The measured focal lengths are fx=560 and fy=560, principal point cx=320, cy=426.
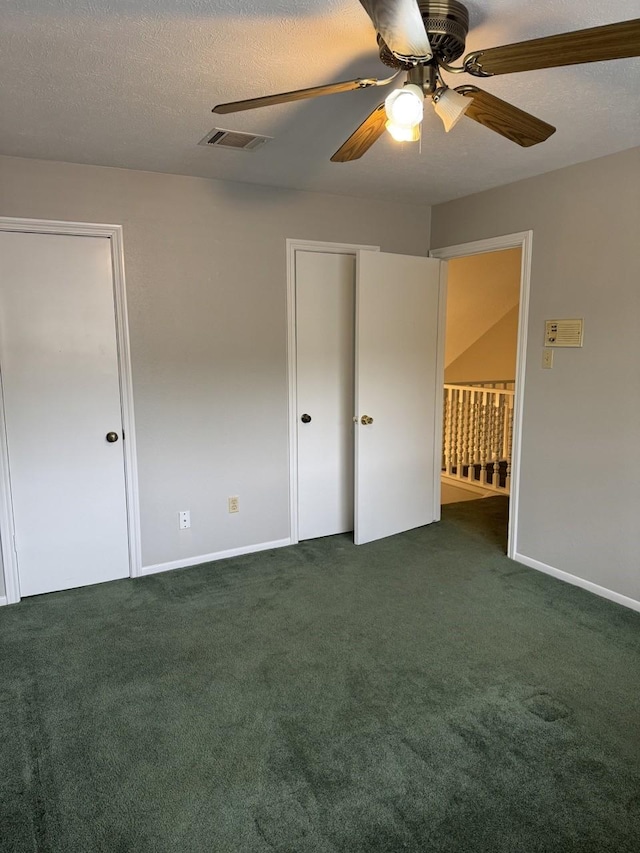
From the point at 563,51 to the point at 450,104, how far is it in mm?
413

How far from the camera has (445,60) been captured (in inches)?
68.1

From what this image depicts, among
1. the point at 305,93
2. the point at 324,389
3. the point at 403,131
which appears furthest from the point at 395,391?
the point at 305,93

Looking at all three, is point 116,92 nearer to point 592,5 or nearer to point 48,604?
point 592,5

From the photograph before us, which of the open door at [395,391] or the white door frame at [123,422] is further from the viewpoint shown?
the open door at [395,391]

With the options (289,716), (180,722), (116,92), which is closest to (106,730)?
(180,722)

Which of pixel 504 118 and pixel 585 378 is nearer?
pixel 504 118

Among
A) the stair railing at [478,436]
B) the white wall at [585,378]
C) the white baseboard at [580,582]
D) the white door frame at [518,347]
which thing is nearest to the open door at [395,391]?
the white door frame at [518,347]

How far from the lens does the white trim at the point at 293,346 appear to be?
374 centimetres

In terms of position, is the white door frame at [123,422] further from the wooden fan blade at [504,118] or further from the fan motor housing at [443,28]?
the wooden fan blade at [504,118]

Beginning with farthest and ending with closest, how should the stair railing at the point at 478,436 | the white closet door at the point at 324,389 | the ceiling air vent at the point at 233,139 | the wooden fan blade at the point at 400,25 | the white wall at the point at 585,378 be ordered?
the stair railing at the point at 478,436 → the white closet door at the point at 324,389 → the white wall at the point at 585,378 → the ceiling air vent at the point at 233,139 → the wooden fan blade at the point at 400,25

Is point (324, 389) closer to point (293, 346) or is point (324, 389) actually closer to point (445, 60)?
point (293, 346)

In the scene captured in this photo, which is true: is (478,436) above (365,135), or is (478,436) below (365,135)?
below

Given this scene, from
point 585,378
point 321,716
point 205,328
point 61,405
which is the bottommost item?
point 321,716

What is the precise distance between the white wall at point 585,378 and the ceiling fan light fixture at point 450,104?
162 cm
